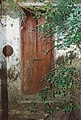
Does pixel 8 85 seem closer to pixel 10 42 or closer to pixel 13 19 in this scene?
pixel 10 42

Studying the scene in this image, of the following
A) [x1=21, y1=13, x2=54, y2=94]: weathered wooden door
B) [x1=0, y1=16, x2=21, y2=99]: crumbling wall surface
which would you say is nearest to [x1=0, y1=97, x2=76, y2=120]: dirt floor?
[x1=0, y1=16, x2=21, y2=99]: crumbling wall surface

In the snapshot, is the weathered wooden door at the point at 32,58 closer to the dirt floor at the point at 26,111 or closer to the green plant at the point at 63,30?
the dirt floor at the point at 26,111

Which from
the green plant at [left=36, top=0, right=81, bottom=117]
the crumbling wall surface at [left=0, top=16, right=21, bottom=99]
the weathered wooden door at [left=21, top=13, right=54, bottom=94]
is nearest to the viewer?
the green plant at [left=36, top=0, right=81, bottom=117]

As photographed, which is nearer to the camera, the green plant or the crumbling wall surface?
the green plant

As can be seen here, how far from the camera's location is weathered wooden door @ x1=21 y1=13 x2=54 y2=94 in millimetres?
6547

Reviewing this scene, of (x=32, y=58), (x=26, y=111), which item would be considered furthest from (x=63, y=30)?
(x=32, y=58)

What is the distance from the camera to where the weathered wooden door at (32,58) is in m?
6.55

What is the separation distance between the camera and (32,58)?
6.62 meters

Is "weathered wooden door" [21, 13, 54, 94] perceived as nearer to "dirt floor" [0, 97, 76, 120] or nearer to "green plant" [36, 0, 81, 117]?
"dirt floor" [0, 97, 76, 120]

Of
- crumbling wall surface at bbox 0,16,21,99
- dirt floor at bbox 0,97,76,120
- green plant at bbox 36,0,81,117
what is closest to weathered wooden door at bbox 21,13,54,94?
crumbling wall surface at bbox 0,16,21,99

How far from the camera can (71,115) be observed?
13.7 ft

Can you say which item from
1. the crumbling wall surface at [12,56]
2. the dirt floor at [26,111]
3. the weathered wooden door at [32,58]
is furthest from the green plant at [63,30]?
the weathered wooden door at [32,58]

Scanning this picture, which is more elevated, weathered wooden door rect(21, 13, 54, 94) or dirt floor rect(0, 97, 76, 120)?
weathered wooden door rect(21, 13, 54, 94)

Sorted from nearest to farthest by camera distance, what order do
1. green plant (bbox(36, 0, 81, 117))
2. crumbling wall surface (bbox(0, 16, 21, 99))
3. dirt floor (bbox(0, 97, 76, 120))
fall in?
green plant (bbox(36, 0, 81, 117)) < dirt floor (bbox(0, 97, 76, 120)) < crumbling wall surface (bbox(0, 16, 21, 99))
